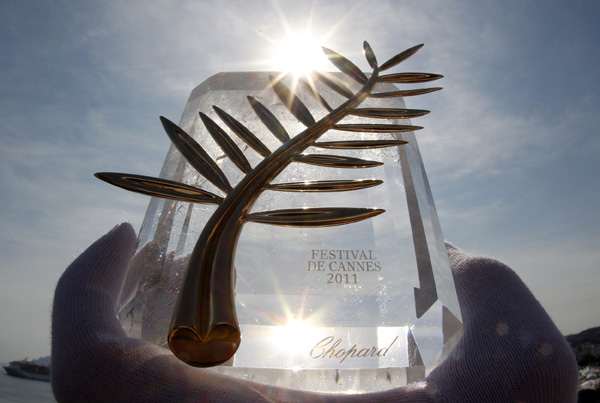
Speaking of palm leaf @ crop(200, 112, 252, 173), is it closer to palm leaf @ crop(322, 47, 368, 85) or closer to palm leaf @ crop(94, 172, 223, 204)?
palm leaf @ crop(94, 172, 223, 204)

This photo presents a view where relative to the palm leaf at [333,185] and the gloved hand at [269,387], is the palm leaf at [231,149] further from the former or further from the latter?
the gloved hand at [269,387]

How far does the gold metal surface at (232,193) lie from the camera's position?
19.1 inches

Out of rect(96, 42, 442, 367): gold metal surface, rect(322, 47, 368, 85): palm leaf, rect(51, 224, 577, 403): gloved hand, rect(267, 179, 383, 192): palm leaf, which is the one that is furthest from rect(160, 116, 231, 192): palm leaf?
rect(322, 47, 368, 85): palm leaf

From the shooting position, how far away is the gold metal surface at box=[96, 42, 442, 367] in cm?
48

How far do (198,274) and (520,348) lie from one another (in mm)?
462

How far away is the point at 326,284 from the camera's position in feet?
2.57

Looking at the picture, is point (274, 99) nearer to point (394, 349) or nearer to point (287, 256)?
point (287, 256)

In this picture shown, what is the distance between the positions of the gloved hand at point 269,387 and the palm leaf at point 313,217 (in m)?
0.25

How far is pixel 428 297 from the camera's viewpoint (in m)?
0.75

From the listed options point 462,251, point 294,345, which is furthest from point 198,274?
point 462,251

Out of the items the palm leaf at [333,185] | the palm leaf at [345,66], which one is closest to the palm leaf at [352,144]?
the palm leaf at [333,185]

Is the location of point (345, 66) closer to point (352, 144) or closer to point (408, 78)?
point (408, 78)

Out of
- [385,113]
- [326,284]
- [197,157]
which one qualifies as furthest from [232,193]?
[385,113]

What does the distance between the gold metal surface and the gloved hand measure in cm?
8
